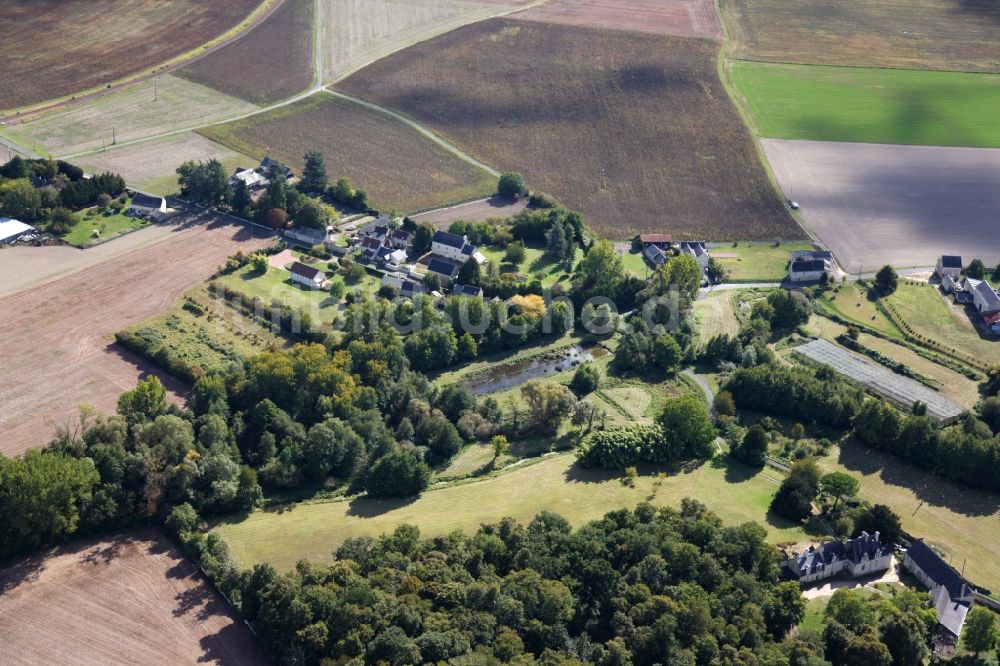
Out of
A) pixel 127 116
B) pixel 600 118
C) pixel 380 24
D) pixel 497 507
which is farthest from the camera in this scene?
pixel 380 24

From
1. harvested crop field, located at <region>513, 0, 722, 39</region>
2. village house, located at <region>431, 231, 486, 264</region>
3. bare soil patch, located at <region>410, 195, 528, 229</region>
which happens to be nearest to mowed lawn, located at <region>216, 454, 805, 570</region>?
village house, located at <region>431, 231, 486, 264</region>

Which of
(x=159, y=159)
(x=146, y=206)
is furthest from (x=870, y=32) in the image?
(x=146, y=206)

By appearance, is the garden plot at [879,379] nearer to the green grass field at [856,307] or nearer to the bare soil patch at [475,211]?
the green grass field at [856,307]

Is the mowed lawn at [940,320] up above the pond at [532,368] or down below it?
above

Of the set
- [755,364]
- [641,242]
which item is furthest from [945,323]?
[641,242]

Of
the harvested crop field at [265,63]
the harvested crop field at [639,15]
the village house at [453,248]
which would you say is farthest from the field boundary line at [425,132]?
the harvested crop field at [639,15]

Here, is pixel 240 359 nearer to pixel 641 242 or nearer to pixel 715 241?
pixel 641 242

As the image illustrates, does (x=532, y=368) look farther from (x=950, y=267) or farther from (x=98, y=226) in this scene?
(x=98, y=226)
